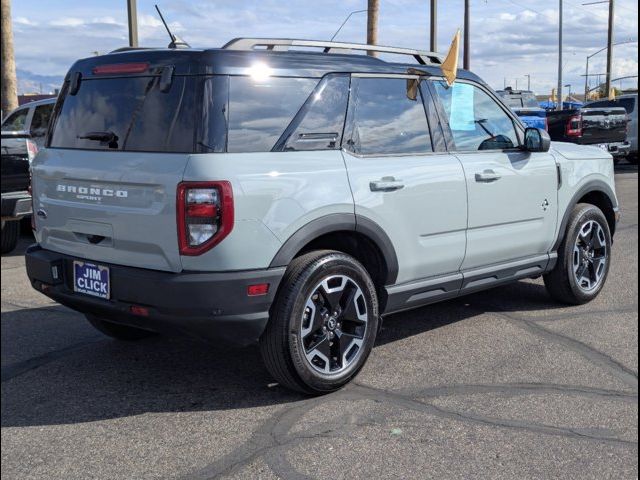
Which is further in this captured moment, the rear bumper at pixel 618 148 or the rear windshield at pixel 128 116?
Result: the rear bumper at pixel 618 148

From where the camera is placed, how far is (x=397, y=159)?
15.2 feet

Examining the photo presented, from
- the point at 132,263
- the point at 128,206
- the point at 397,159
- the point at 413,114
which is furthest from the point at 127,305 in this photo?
the point at 413,114

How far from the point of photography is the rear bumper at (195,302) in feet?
12.4

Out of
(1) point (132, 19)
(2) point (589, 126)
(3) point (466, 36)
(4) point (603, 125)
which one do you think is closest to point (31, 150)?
(1) point (132, 19)

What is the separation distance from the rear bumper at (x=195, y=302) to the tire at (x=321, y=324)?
0.12 m

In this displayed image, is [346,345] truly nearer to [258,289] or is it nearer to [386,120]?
[258,289]

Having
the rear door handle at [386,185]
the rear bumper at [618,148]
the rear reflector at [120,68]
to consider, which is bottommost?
the rear bumper at [618,148]

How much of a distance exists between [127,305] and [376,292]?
1.52m

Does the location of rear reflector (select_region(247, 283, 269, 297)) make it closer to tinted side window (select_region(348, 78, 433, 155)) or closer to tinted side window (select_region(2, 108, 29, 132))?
tinted side window (select_region(348, 78, 433, 155))

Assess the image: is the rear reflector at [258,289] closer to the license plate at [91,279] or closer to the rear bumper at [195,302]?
the rear bumper at [195,302]

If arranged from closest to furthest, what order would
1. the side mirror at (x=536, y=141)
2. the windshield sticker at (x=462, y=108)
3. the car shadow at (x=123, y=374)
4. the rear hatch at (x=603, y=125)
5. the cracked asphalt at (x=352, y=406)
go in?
the cracked asphalt at (x=352, y=406)
the car shadow at (x=123, y=374)
the windshield sticker at (x=462, y=108)
the side mirror at (x=536, y=141)
the rear hatch at (x=603, y=125)

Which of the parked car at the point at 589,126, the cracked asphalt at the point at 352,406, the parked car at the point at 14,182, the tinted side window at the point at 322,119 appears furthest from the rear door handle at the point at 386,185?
the parked car at the point at 589,126

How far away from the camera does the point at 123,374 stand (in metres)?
4.61

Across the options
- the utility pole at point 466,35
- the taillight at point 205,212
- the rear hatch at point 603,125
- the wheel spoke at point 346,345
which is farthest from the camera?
the utility pole at point 466,35
